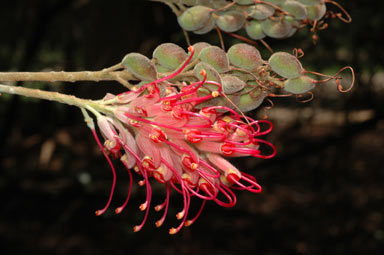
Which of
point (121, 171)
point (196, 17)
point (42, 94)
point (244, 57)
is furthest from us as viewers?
point (121, 171)

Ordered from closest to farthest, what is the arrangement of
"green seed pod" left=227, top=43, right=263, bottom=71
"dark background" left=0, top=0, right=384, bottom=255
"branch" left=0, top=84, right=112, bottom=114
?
"branch" left=0, top=84, right=112, bottom=114 → "green seed pod" left=227, top=43, right=263, bottom=71 → "dark background" left=0, top=0, right=384, bottom=255

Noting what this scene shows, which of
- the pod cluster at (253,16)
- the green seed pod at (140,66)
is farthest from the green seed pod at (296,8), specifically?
the green seed pod at (140,66)

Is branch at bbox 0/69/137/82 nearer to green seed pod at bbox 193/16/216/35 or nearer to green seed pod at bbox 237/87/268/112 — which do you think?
green seed pod at bbox 237/87/268/112

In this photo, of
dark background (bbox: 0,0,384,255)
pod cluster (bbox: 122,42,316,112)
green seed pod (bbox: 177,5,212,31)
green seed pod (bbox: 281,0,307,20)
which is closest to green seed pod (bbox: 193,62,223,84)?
pod cluster (bbox: 122,42,316,112)

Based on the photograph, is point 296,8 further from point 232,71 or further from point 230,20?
point 232,71

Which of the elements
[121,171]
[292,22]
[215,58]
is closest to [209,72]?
[215,58]

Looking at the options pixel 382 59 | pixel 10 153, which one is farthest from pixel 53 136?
pixel 382 59

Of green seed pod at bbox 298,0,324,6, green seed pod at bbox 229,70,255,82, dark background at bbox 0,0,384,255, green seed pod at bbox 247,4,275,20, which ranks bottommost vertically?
dark background at bbox 0,0,384,255
